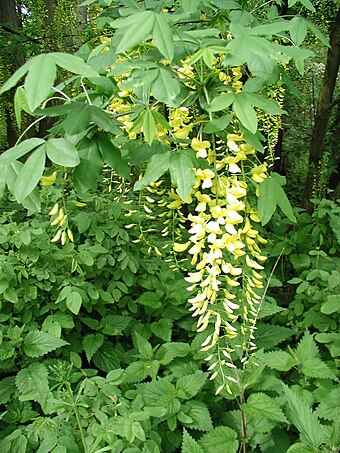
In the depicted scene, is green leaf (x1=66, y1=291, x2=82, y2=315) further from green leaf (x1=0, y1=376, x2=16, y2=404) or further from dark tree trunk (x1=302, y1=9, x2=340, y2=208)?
dark tree trunk (x1=302, y1=9, x2=340, y2=208)

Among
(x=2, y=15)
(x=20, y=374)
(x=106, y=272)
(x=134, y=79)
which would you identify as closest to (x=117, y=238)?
(x=106, y=272)

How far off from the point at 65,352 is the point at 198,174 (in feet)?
4.70

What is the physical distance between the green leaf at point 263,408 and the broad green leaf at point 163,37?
1402 millimetres

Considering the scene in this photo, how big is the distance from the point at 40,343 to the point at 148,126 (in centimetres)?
130

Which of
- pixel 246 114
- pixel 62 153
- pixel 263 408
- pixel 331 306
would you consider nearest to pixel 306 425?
pixel 263 408

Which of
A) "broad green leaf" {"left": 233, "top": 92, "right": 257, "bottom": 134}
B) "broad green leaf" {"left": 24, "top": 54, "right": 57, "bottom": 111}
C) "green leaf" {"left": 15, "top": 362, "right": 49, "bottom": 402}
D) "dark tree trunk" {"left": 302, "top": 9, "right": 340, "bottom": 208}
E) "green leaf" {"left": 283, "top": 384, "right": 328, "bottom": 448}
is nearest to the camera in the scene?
"broad green leaf" {"left": 24, "top": 54, "right": 57, "bottom": 111}

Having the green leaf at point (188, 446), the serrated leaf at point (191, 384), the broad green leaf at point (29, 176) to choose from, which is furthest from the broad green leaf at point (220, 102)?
the serrated leaf at point (191, 384)

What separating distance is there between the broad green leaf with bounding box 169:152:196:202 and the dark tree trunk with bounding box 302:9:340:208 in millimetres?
3411

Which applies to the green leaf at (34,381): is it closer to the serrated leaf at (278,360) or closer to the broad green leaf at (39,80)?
the serrated leaf at (278,360)

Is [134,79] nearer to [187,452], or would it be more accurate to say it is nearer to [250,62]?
[250,62]

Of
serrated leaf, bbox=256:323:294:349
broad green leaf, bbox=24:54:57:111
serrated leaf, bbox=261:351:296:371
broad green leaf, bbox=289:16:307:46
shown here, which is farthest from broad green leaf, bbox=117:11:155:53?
serrated leaf, bbox=256:323:294:349

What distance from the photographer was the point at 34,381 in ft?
6.23

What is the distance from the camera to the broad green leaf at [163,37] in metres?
0.83

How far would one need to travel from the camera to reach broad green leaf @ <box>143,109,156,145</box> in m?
0.95
